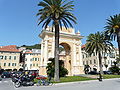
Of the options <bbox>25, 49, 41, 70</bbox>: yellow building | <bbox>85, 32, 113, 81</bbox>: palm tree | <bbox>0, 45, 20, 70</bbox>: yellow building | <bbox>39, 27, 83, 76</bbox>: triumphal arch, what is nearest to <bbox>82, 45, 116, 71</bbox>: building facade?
<bbox>85, 32, 113, 81</bbox>: palm tree

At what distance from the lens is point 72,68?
34875 millimetres

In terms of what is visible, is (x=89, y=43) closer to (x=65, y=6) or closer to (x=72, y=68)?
(x=72, y=68)

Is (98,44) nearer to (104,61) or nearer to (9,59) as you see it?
(104,61)

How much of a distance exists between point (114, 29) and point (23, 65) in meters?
48.7

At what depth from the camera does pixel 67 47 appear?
124 ft

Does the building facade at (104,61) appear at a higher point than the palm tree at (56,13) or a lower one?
lower

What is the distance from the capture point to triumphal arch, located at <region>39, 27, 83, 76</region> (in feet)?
106

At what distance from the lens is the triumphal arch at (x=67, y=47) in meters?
32.4

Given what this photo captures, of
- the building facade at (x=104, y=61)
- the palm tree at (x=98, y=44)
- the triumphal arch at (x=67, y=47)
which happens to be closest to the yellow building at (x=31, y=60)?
the building facade at (x=104, y=61)

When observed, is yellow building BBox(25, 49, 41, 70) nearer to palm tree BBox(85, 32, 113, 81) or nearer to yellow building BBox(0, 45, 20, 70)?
yellow building BBox(0, 45, 20, 70)

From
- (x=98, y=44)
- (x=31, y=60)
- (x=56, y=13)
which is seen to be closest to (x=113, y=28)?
(x=98, y=44)

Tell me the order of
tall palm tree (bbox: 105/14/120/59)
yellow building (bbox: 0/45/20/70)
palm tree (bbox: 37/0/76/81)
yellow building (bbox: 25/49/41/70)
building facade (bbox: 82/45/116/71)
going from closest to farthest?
palm tree (bbox: 37/0/76/81) → tall palm tree (bbox: 105/14/120/59) → building facade (bbox: 82/45/116/71) → yellow building (bbox: 0/45/20/70) → yellow building (bbox: 25/49/41/70)

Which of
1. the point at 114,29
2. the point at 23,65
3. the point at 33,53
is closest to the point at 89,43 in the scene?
the point at 114,29

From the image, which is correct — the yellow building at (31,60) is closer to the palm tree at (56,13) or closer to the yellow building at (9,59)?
the yellow building at (9,59)
